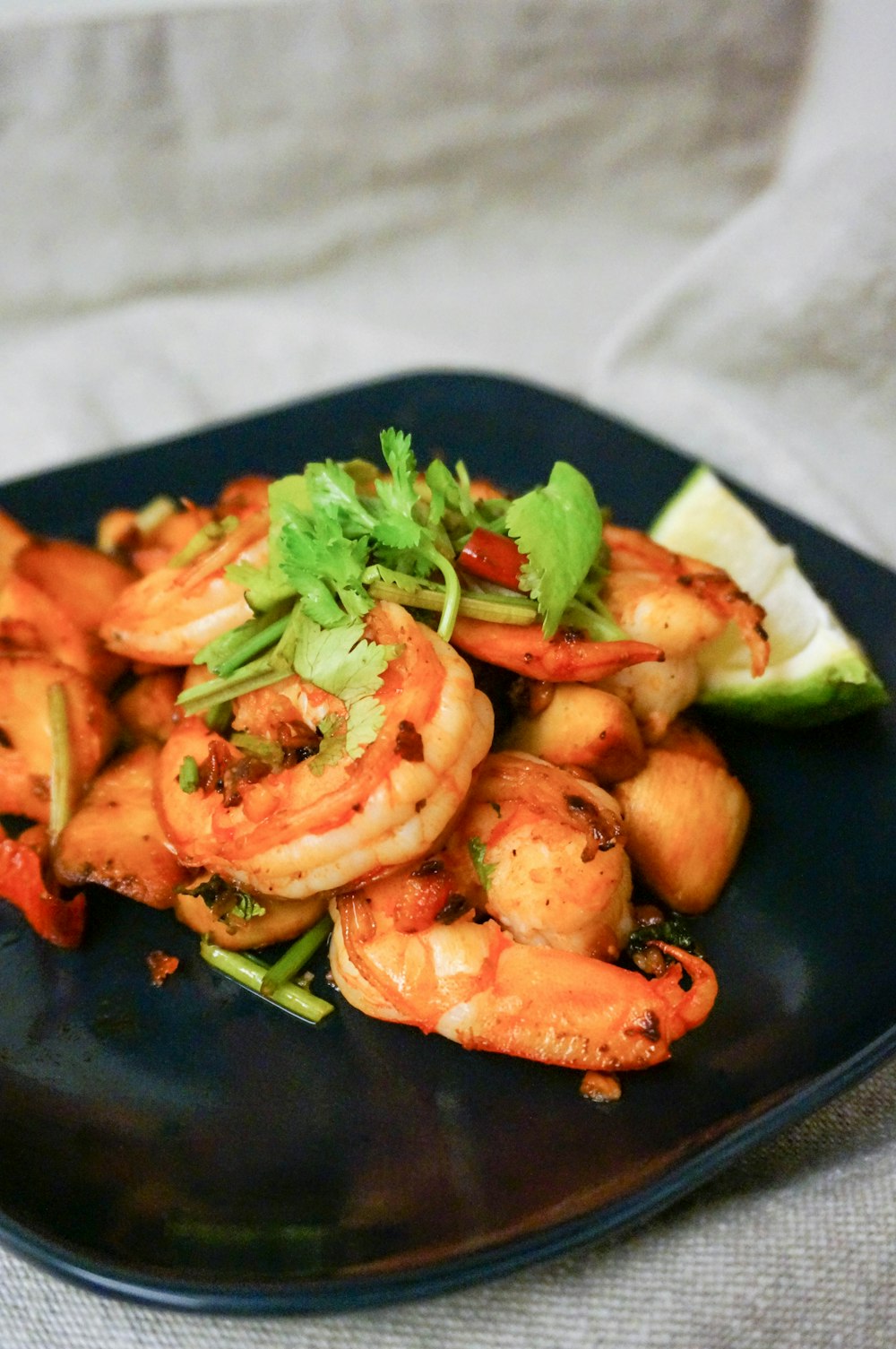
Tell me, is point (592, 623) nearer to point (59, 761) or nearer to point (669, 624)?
point (669, 624)

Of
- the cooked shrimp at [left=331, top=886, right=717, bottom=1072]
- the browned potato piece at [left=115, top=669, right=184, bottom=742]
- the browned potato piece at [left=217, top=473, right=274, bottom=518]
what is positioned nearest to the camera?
the cooked shrimp at [left=331, top=886, right=717, bottom=1072]

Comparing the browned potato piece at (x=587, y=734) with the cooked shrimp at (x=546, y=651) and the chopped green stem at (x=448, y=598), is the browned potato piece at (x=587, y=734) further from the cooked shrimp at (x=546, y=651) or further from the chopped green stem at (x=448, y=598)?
the chopped green stem at (x=448, y=598)

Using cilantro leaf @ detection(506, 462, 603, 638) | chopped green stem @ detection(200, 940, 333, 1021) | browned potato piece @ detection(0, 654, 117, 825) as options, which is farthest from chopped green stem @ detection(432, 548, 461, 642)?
browned potato piece @ detection(0, 654, 117, 825)

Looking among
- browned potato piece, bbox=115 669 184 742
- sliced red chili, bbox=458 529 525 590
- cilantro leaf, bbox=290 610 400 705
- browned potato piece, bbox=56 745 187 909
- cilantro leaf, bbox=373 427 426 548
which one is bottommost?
browned potato piece, bbox=56 745 187 909

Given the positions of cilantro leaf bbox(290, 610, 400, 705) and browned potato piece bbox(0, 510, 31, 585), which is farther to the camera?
browned potato piece bbox(0, 510, 31, 585)

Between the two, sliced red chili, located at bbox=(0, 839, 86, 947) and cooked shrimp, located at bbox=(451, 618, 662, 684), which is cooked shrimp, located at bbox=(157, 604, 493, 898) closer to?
cooked shrimp, located at bbox=(451, 618, 662, 684)

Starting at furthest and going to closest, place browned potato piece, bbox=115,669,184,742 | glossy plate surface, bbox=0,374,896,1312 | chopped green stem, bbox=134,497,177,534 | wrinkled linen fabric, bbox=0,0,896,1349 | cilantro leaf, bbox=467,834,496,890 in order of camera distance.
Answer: wrinkled linen fabric, bbox=0,0,896,1349
chopped green stem, bbox=134,497,177,534
browned potato piece, bbox=115,669,184,742
cilantro leaf, bbox=467,834,496,890
glossy plate surface, bbox=0,374,896,1312
